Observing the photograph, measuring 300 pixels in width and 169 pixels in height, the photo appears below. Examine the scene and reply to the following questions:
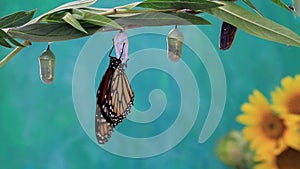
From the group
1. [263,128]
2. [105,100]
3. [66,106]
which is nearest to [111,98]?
[105,100]

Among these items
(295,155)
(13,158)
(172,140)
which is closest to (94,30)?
(295,155)

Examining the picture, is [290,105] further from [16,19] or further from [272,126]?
[16,19]

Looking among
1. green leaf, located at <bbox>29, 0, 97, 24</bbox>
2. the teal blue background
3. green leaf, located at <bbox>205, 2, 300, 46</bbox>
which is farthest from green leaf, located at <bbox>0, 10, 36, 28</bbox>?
the teal blue background

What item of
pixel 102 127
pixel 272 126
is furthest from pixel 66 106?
pixel 272 126

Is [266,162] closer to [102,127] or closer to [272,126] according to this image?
[272,126]

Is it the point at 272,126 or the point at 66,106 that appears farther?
the point at 66,106
